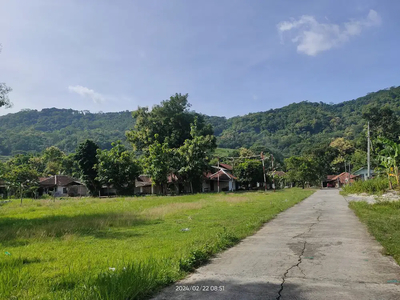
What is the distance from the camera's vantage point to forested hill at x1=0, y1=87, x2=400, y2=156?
114938 millimetres

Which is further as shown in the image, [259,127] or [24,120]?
[24,120]

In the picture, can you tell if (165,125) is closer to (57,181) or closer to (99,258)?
(57,181)

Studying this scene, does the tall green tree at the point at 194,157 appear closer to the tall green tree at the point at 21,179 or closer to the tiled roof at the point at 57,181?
the tall green tree at the point at 21,179

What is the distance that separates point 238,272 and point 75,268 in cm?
331

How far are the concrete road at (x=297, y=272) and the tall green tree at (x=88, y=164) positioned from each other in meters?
41.2

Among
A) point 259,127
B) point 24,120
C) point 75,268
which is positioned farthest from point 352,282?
point 24,120

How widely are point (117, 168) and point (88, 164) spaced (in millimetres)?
6019

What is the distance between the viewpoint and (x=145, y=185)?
5428 cm

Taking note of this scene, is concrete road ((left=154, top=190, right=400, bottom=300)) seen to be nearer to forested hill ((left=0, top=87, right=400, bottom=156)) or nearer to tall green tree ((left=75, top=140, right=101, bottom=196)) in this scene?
tall green tree ((left=75, top=140, right=101, bottom=196))

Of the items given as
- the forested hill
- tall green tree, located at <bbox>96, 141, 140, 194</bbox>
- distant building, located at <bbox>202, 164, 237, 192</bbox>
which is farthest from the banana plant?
the forested hill

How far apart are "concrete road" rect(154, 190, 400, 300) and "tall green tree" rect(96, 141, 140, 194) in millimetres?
35916

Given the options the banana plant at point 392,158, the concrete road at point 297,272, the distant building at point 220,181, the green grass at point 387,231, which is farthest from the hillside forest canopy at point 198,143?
the concrete road at point 297,272

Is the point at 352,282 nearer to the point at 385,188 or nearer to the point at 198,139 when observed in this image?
the point at 385,188

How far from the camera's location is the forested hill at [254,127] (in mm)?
114938
